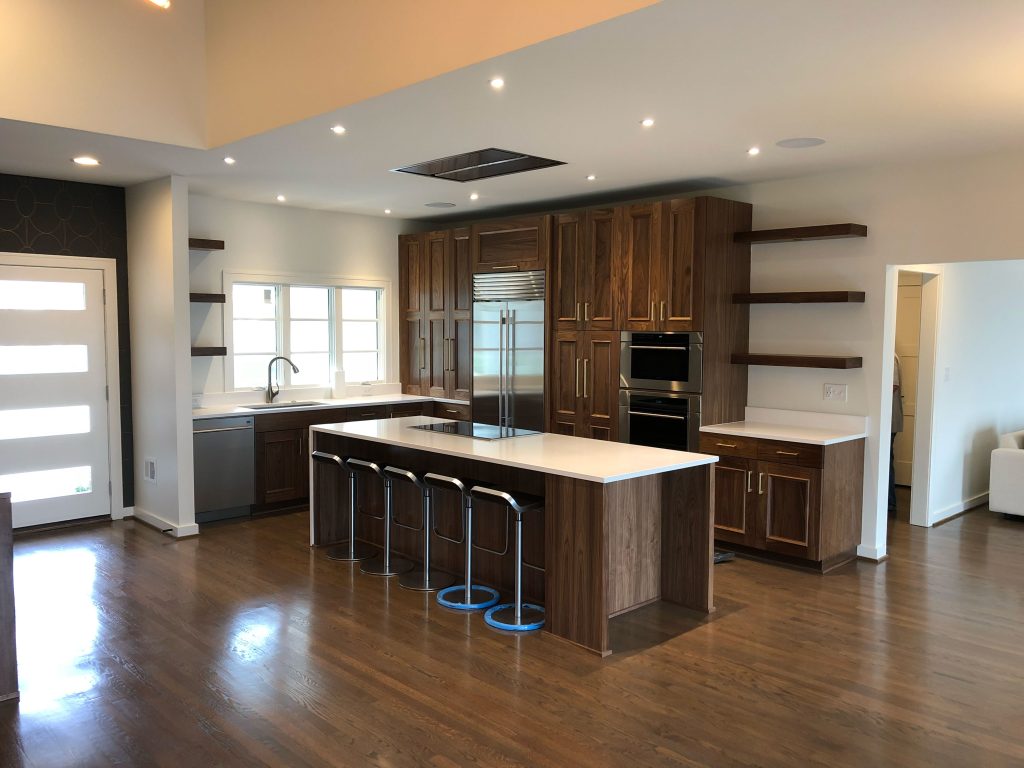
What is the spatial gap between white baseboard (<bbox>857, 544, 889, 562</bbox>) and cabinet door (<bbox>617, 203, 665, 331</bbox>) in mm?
2034

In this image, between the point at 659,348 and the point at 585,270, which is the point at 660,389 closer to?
the point at 659,348

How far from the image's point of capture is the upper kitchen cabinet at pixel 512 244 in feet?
21.3

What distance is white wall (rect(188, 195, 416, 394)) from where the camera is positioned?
6.63m

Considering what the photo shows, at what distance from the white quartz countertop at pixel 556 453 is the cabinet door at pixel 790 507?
1.04m

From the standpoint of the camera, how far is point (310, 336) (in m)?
7.44

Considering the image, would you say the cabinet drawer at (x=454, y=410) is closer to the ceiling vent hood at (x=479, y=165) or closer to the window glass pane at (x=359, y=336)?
the window glass pane at (x=359, y=336)

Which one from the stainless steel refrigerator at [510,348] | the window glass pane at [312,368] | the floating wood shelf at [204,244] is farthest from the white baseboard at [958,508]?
the floating wood shelf at [204,244]

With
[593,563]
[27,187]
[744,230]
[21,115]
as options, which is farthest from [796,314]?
[27,187]

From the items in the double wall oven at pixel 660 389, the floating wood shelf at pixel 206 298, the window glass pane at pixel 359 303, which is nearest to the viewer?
the double wall oven at pixel 660 389

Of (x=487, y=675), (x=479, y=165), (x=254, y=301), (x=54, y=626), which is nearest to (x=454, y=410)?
(x=254, y=301)

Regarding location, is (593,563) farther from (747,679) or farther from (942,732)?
(942,732)

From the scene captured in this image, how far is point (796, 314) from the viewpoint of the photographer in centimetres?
566

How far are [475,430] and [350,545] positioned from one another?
1.25m

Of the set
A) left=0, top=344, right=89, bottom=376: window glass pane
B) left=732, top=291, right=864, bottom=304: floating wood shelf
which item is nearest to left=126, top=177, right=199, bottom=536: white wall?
left=0, top=344, right=89, bottom=376: window glass pane
